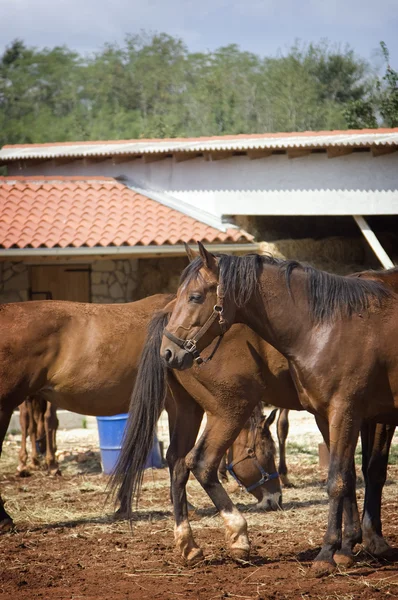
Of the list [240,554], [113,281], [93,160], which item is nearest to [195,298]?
[240,554]

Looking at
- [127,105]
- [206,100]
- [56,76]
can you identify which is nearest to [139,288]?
[206,100]

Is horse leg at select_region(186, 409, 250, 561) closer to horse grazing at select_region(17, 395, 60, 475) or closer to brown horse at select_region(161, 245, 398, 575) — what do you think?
brown horse at select_region(161, 245, 398, 575)

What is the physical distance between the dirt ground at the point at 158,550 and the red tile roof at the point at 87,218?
5192 mm

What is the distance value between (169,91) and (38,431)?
123 ft

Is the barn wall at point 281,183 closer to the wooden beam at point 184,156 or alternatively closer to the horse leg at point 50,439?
the wooden beam at point 184,156

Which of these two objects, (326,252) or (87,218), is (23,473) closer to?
(87,218)

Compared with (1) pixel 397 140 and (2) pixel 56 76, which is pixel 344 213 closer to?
(1) pixel 397 140

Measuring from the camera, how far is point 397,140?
42.1 ft

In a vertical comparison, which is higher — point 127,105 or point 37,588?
point 127,105

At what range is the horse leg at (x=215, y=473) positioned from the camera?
5.44 meters

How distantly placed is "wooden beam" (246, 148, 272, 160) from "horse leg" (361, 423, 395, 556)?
911cm

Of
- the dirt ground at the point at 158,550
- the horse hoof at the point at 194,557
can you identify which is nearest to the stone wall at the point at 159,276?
the dirt ground at the point at 158,550

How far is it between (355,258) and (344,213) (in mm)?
1737

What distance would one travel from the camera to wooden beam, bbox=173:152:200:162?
49.0 feet
